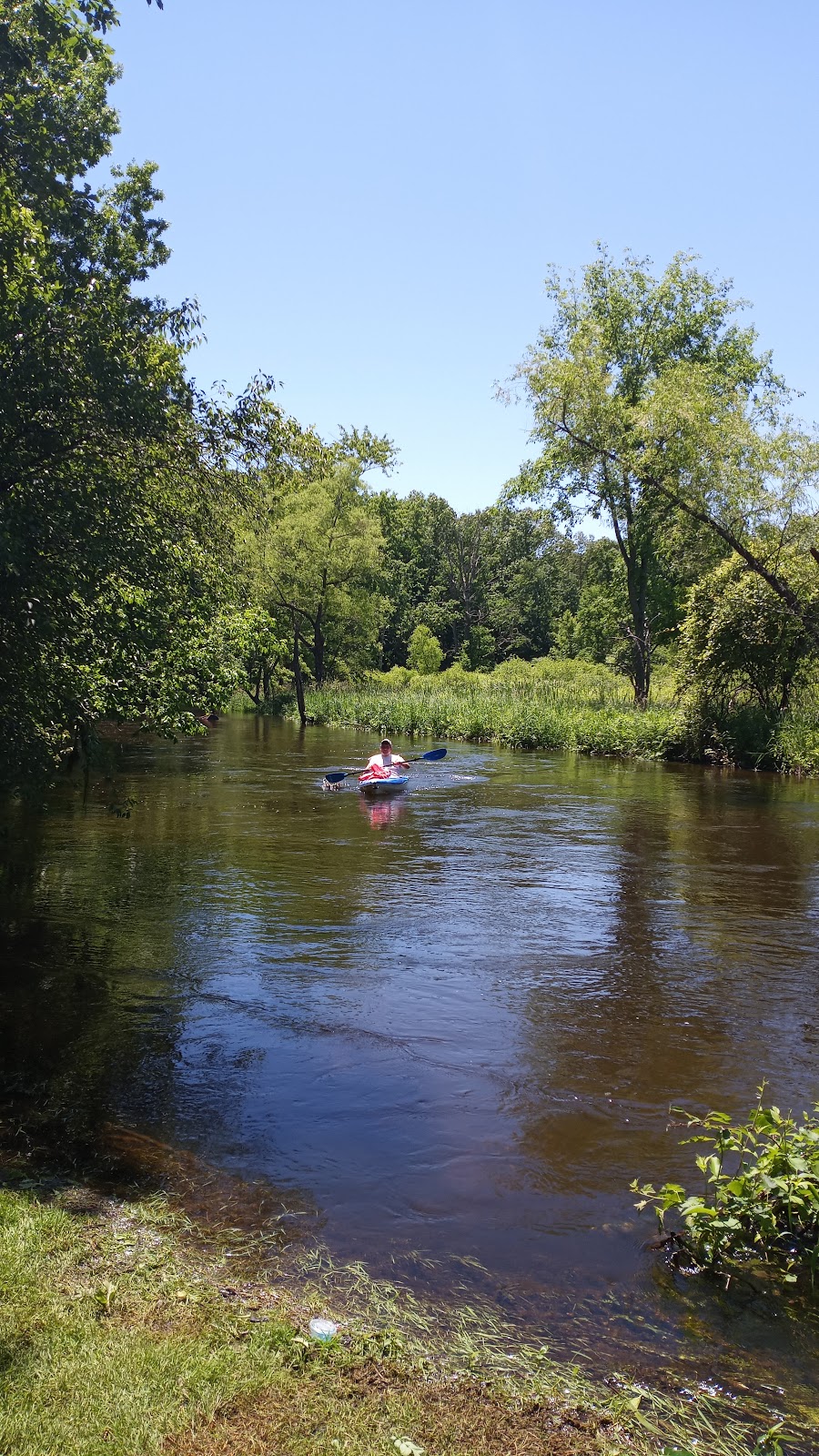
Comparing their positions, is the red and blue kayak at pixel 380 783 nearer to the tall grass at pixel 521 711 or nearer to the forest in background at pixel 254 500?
the forest in background at pixel 254 500

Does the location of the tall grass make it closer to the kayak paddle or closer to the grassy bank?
the kayak paddle

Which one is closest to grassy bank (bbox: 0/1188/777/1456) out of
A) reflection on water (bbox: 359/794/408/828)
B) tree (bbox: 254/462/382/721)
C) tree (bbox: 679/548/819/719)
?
reflection on water (bbox: 359/794/408/828)

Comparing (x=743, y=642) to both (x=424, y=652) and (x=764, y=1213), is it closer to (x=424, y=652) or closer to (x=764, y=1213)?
(x=764, y=1213)

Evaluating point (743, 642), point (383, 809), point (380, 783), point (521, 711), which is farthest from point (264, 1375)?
point (521, 711)

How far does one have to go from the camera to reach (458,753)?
31.0m

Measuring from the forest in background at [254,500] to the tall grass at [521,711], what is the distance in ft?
0.91

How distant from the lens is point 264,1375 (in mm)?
3441

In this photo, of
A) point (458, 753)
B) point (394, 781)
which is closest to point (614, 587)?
point (458, 753)

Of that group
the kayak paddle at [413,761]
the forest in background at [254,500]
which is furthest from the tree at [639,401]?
the kayak paddle at [413,761]

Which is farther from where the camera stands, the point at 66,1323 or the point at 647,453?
the point at 647,453

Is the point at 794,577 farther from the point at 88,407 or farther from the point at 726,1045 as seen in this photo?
the point at 88,407

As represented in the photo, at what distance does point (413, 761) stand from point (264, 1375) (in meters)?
24.5

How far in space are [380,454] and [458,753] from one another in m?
32.7

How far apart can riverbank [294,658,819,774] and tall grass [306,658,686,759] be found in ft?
0.12
